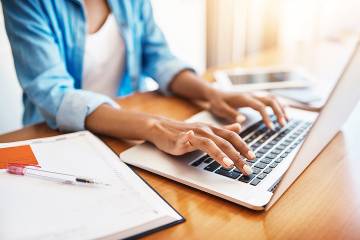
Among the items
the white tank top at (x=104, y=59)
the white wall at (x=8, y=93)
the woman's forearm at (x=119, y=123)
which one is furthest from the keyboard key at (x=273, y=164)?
the white wall at (x=8, y=93)

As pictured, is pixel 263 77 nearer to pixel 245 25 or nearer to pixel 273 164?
pixel 273 164

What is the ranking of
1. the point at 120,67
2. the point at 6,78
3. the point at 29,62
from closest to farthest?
1. the point at 29,62
2. the point at 120,67
3. the point at 6,78

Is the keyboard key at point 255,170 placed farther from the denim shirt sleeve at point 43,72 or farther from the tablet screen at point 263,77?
the tablet screen at point 263,77

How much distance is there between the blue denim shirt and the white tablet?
0.13 metres

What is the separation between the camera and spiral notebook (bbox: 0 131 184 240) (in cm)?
45

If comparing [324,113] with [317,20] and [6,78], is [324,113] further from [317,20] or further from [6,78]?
[317,20]

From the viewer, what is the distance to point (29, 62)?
83 centimetres

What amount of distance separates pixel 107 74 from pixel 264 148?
0.63 m

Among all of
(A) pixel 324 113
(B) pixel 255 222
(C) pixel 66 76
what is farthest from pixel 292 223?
(C) pixel 66 76

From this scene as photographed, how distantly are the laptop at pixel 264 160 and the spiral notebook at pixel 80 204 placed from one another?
0.06 m

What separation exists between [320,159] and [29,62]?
0.63 metres

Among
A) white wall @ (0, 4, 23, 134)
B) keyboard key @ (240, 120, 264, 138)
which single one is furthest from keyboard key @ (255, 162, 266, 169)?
white wall @ (0, 4, 23, 134)

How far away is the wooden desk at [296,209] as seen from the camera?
48cm

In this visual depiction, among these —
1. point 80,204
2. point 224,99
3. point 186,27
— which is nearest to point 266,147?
point 224,99
